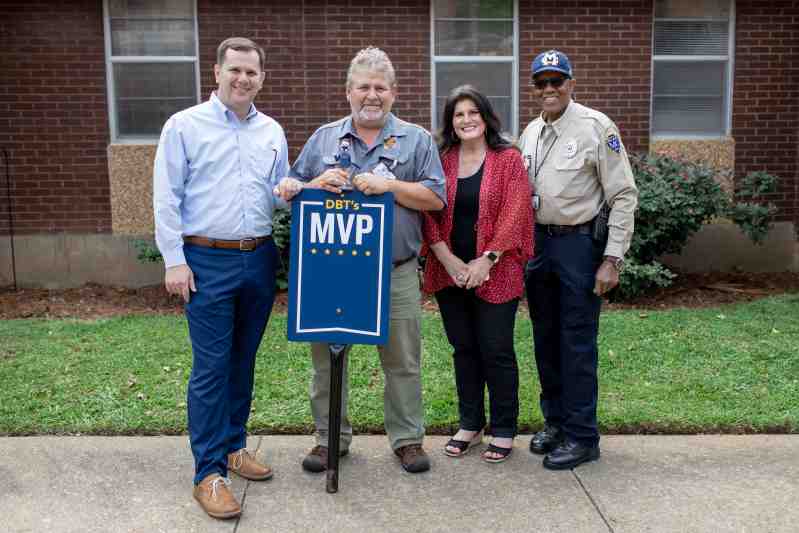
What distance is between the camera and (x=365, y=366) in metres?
5.87

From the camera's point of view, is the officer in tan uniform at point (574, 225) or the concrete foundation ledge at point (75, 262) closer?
the officer in tan uniform at point (574, 225)

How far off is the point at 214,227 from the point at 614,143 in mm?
1911

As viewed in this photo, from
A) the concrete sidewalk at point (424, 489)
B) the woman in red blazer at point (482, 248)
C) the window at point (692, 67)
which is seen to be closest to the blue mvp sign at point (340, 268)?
the woman in red blazer at point (482, 248)

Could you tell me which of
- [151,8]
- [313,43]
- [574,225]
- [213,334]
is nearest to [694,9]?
[313,43]

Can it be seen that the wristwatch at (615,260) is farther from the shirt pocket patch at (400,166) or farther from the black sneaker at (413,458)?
the black sneaker at (413,458)

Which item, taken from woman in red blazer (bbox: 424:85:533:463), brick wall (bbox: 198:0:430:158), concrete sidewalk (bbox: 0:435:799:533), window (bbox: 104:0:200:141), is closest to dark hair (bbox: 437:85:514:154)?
woman in red blazer (bbox: 424:85:533:463)

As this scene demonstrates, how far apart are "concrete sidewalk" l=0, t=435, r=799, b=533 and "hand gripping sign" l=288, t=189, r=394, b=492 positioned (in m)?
0.33

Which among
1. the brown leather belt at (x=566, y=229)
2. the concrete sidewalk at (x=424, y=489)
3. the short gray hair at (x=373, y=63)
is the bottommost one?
the concrete sidewalk at (x=424, y=489)

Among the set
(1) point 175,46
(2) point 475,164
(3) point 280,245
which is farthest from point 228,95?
(1) point 175,46

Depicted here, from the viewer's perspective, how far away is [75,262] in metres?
9.02

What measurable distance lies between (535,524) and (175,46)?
7.05 meters

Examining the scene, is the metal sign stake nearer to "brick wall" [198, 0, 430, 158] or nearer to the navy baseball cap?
the navy baseball cap

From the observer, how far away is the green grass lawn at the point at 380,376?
480cm

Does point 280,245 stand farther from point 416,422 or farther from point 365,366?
point 416,422
